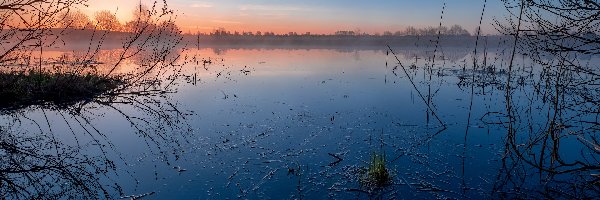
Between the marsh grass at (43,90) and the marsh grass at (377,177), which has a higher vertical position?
the marsh grass at (43,90)

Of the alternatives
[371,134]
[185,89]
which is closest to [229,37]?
[185,89]

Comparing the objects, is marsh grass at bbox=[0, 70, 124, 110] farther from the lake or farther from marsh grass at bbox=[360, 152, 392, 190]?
marsh grass at bbox=[360, 152, 392, 190]

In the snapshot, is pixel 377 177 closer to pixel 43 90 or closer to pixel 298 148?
pixel 298 148

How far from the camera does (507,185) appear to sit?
6.10 metres

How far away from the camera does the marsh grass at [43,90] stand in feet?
36.3

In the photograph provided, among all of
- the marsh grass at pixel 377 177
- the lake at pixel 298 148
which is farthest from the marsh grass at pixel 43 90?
the marsh grass at pixel 377 177

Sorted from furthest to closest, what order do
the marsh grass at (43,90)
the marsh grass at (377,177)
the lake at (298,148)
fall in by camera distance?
1. the marsh grass at (43,90)
2. the marsh grass at (377,177)
3. the lake at (298,148)

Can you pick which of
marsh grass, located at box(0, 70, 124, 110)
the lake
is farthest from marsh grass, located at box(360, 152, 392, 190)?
marsh grass, located at box(0, 70, 124, 110)

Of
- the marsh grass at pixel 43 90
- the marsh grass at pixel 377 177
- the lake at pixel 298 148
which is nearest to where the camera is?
the lake at pixel 298 148

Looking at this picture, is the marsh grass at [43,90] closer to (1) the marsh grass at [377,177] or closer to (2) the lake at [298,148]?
(2) the lake at [298,148]

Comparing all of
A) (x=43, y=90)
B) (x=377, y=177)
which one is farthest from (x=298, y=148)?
(x=43, y=90)

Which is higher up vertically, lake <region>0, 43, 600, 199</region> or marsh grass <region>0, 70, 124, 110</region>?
marsh grass <region>0, 70, 124, 110</region>

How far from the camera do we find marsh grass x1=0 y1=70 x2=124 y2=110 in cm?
1106

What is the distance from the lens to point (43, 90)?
12289 mm
